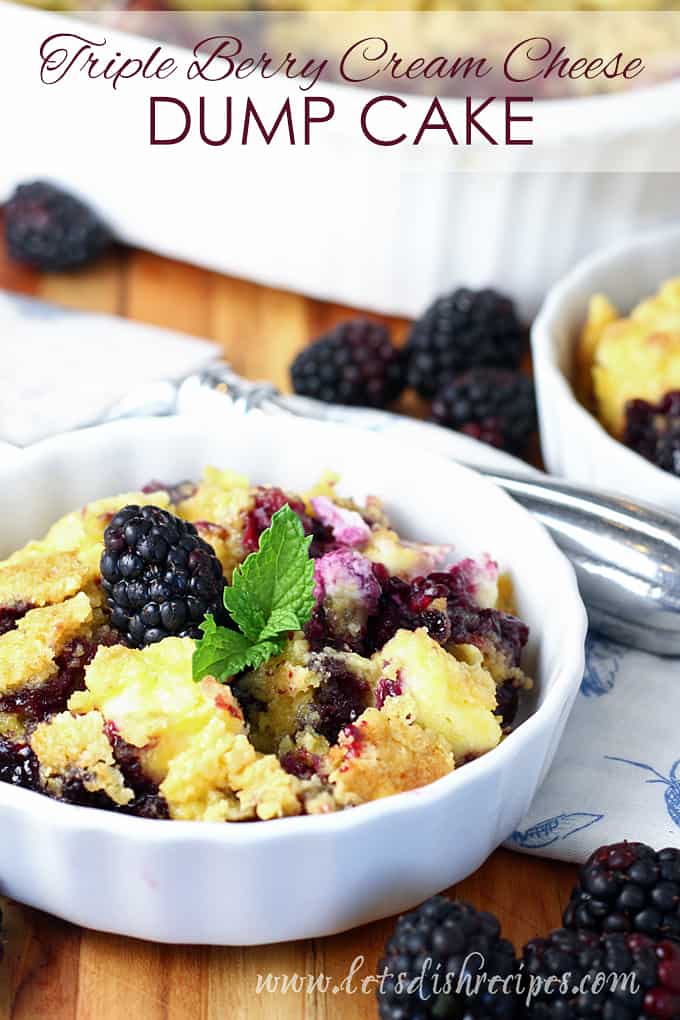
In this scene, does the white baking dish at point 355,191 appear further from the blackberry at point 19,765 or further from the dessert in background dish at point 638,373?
the blackberry at point 19,765

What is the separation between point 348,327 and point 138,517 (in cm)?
108

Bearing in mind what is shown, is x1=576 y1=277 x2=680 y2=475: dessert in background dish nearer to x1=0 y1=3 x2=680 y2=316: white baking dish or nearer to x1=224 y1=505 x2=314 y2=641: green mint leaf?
x1=0 y1=3 x2=680 y2=316: white baking dish

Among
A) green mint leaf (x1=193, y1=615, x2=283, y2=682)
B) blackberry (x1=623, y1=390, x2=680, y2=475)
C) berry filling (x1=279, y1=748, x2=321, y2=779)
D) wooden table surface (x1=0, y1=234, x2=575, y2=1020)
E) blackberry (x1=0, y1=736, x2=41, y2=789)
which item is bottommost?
wooden table surface (x1=0, y1=234, x2=575, y2=1020)

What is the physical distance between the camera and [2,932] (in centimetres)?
145

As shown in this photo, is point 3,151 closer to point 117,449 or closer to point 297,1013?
point 117,449

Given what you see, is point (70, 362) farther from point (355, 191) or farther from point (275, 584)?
point (275, 584)

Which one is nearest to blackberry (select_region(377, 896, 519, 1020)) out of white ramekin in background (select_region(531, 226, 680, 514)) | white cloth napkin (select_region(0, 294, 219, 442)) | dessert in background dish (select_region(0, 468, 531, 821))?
dessert in background dish (select_region(0, 468, 531, 821))

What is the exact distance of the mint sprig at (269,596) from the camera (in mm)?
1487

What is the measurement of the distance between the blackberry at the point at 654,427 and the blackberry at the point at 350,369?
0.51 metres

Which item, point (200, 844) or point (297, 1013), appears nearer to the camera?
point (200, 844)

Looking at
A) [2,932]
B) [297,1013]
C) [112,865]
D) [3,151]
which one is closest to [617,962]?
[297,1013]

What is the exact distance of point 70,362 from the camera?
245cm

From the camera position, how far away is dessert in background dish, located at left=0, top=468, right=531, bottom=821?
138 centimetres

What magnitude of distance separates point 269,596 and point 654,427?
86cm
